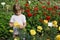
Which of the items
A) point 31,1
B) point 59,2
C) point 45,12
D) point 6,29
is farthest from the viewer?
point 59,2

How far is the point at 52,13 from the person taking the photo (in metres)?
5.71

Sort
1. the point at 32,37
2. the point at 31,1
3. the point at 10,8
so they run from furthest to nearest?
the point at 31,1 < the point at 10,8 < the point at 32,37

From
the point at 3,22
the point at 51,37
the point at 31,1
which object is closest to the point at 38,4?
the point at 31,1

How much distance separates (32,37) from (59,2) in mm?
5643

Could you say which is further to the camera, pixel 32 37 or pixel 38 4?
pixel 38 4

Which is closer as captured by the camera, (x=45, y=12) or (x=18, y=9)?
(x=18, y=9)

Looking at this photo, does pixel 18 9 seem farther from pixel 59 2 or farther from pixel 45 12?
pixel 59 2

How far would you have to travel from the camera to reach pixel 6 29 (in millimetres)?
4922

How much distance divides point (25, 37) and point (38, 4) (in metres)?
4.46

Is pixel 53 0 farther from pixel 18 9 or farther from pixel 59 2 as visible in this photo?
pixel 18 9

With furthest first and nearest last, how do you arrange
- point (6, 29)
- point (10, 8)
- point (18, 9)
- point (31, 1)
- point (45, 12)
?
1. point (31, 1)
2. point (10, 8)
3. point (45, 12)
4. point (6, 29)
5. point (18, 9)

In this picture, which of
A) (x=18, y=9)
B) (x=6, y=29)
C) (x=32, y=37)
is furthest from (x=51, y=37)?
(x=6, y=29)

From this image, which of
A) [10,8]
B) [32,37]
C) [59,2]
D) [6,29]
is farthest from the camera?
[59,2]

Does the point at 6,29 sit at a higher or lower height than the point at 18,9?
lower
